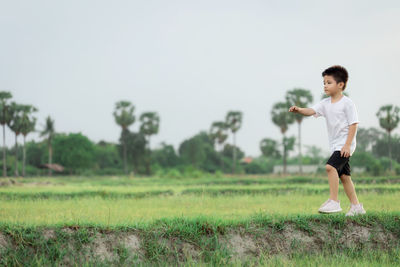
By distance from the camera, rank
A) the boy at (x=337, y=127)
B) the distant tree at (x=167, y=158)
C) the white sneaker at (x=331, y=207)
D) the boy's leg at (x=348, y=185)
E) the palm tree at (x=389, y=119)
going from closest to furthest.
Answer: the boy at (x=337, y=127) < the white sneaker at (x=331, y=207) < the boy's leg at (x=348, y=185) < the palm tree at (x=389, y=119) < the distant tree at (x=167, y=158)

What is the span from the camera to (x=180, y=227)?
4.57m

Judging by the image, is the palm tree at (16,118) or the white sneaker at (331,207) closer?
the white sneaker at (331,207)

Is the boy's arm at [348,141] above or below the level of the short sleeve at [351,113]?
below

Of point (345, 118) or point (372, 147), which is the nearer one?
point (345, 118)

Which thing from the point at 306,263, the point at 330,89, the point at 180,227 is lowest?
the point at 306,263

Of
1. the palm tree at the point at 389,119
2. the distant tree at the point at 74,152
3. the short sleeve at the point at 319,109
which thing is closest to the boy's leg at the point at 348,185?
the short sleeve at the point at 319,109

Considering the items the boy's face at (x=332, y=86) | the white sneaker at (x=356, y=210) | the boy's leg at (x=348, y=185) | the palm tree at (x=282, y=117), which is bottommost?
the white sneaker at (x=356, y=210)

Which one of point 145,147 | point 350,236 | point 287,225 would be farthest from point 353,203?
point 145,147

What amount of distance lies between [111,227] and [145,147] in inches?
2107

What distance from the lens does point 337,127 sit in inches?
205

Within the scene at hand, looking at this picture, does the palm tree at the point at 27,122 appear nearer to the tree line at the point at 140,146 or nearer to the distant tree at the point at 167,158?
the tree line at the point at 140,146

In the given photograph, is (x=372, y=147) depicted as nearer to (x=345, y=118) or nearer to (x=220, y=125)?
(x=220, y=125)

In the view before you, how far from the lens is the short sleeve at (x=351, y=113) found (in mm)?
5102

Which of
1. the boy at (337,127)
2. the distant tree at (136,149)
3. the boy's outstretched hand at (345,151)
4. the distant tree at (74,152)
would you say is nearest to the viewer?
the boy's outstretched hand at (345,151)
